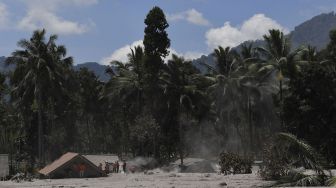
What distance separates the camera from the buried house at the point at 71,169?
43.7 meters

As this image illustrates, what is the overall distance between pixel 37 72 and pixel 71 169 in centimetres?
1221

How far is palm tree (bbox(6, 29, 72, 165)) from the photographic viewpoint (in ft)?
172

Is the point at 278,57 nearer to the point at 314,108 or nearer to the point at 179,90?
the point at 179,90

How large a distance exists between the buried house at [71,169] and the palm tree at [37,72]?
8.11m

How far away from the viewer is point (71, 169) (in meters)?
44.4

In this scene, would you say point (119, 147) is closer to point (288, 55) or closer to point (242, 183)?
point (288, 55)

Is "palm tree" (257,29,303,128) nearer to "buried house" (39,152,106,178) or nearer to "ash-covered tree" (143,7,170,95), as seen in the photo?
"ash-covered tree" (143,7,170,95)

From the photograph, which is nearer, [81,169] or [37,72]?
[81,169]

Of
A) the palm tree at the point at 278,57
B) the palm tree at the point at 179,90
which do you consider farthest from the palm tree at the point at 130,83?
the palm tree at the point at 278,57

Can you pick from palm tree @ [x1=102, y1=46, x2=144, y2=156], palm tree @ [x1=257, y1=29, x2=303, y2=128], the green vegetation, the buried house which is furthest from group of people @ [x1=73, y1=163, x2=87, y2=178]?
palm tree @ [x1=257, y1=29, x2=303, y2=128]

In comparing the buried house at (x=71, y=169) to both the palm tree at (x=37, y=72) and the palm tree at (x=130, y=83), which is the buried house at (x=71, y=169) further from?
the palm tree at (x=130, y=83)

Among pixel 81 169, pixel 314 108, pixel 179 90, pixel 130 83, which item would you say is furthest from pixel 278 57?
pixel 81 169

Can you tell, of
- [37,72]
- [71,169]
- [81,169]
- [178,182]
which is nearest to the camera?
[178,182]

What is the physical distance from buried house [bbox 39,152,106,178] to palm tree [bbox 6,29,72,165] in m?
8.11
